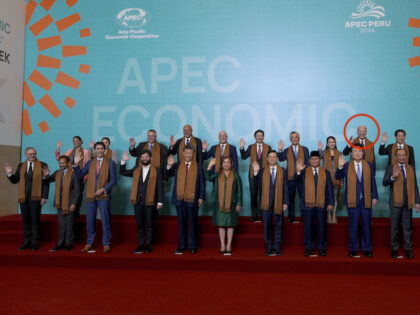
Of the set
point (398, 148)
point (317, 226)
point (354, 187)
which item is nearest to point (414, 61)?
point (398, 148)

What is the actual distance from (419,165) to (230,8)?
16.0 feet

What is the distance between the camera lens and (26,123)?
7402 mm

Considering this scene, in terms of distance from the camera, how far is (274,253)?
4660 millimetres

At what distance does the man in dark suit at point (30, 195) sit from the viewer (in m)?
5.04

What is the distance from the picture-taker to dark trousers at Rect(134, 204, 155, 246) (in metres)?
4.81

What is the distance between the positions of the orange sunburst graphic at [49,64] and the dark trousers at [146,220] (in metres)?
3.70

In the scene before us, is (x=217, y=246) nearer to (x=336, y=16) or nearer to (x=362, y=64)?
(x=362, y=64)

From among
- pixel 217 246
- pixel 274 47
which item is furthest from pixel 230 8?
pixel 217 246

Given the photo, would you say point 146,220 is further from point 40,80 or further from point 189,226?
point 40,80

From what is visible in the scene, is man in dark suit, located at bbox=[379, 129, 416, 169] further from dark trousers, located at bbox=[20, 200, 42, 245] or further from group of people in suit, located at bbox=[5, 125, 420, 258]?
dark trousers, located at bbox=[20, 200, 42, 245]

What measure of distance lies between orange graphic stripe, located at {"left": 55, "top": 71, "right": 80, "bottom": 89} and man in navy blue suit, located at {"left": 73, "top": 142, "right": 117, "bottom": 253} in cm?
307

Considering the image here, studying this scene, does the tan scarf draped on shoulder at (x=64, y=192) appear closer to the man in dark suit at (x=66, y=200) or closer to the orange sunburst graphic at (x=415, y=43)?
the man in dark suit at (x=66, y=200)

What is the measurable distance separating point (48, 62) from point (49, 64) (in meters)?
0.05

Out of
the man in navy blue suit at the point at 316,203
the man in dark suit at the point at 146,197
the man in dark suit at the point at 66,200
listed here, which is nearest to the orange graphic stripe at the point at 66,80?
the man in dark suit at the point at 66,200
